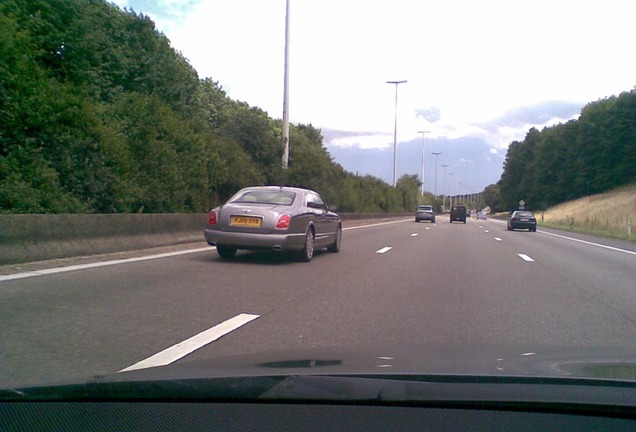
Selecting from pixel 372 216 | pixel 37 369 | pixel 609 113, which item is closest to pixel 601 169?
pixel 609 113

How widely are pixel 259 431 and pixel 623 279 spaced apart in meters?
11.3

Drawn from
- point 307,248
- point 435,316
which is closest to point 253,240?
point 307,248

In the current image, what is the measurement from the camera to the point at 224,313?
298 inches

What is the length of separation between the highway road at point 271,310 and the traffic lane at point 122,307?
2cm

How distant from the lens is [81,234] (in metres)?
12.4

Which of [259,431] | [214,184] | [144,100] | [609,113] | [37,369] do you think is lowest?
[37,369]

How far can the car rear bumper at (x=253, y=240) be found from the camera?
12.0 metres

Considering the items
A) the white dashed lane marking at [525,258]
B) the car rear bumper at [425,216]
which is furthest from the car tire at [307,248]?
the car rear bumper at [425,216]

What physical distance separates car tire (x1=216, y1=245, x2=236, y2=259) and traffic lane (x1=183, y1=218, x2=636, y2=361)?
2965 mm

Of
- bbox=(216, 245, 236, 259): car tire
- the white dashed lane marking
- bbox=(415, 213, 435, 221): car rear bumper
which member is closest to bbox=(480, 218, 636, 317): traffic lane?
the white dashed lane marking

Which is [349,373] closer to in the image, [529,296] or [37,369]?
[37,369]

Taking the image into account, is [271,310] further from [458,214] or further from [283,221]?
[458,214]

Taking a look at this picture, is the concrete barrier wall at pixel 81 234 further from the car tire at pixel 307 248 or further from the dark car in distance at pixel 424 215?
the dark car in distance at pixel 424 215

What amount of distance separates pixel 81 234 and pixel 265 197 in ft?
12.2
